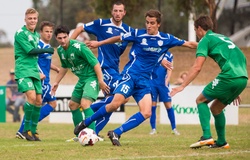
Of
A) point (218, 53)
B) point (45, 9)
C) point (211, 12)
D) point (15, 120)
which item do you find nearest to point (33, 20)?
point (218, 53)

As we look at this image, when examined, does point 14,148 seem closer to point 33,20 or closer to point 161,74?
point 33,20

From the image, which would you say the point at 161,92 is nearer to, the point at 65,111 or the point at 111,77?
the point at 111,77

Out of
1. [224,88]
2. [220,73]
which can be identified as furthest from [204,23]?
[224,88]

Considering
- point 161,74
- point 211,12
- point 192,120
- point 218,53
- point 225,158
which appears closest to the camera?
point 225,158

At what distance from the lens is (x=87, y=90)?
1210cm

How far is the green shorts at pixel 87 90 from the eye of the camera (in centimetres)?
1209

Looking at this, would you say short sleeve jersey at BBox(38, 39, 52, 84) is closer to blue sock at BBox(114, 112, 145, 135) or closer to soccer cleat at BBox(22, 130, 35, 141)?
soccer cleat at BBox(22, 130, 35, 141)

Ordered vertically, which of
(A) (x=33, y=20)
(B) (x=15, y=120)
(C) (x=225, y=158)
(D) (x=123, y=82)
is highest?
(A) (x=33, y=20)

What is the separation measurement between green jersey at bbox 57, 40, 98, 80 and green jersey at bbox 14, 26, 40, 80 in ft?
2.45

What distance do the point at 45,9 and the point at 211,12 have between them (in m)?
27.9

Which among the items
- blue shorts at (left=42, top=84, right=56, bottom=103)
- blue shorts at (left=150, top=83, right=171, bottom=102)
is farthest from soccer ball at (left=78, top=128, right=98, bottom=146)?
blue shorts at (left=150, top=83, right=171, bottom=102)

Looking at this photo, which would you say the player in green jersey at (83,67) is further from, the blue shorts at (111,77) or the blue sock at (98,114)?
the blue shorts at (111,77)

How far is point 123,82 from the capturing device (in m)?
11.5

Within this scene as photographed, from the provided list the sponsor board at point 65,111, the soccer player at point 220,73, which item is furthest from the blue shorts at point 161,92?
the soccer player at point 220,73
